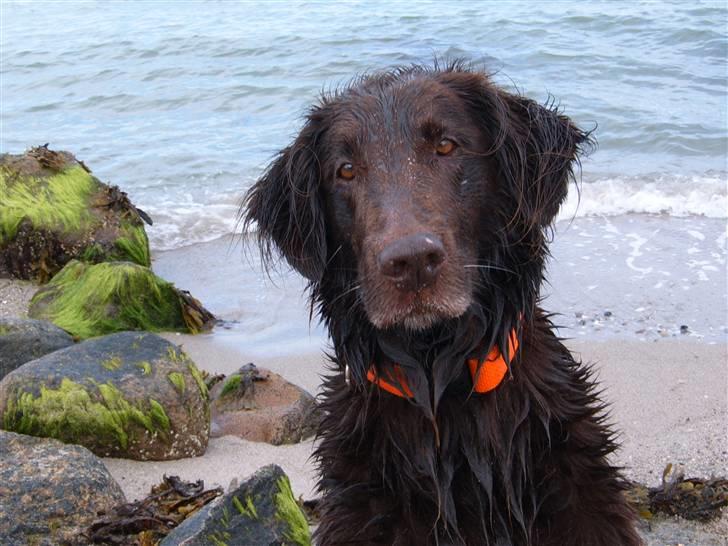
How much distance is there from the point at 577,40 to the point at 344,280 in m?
12.3

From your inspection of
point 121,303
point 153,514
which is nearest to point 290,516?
point 153,514

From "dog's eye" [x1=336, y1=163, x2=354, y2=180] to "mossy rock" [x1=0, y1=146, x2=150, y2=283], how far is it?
476cm

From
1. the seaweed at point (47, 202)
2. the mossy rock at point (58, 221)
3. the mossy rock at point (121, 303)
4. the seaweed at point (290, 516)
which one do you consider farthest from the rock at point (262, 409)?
the seaweed at point (47, 202)

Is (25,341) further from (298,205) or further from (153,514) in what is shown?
(298,205)

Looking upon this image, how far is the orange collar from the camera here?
9.39 ft

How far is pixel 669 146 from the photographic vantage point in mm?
9828

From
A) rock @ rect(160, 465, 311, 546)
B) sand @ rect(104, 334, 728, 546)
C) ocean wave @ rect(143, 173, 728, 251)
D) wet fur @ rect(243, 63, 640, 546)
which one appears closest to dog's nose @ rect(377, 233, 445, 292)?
wet fur @ rect(243, 63, 640, 546)

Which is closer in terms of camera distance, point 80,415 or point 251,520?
point 251,520

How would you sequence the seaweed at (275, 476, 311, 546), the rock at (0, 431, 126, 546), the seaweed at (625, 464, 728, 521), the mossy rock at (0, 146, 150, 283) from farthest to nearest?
the mossy rock at (0, 146, 150, 283)
the seaweed at (625, 464, 728, 521)
the rock at (0, 431, 126, 546)
the seaweed at (275, 476, 311, 546)

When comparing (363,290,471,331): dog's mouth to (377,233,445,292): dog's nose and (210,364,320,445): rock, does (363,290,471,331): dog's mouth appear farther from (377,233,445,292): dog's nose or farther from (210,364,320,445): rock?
(210,364,320,445): rock

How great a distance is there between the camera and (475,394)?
288 cm

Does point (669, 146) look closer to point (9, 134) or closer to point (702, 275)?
point (702, 275)

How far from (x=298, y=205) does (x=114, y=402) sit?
6.17ft

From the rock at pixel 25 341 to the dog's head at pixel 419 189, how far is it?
2514 millimetres
